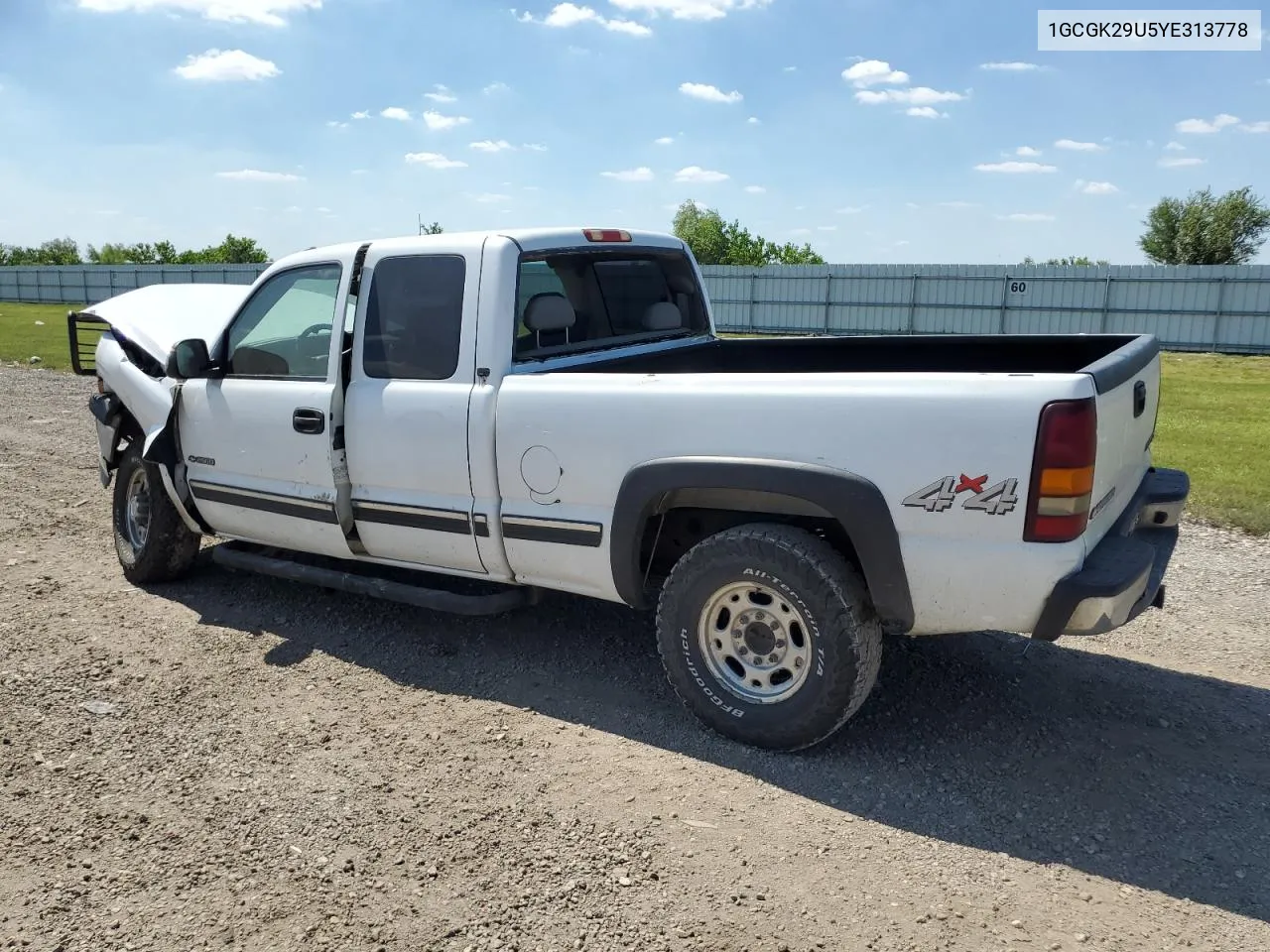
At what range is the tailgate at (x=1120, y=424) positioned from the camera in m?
3.34

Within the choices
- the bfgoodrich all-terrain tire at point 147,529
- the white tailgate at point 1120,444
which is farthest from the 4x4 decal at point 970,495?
the bfgoodrich all-terrain tire at point 147,529

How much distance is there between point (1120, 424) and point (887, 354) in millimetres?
1854

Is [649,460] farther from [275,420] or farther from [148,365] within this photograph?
[148,365]

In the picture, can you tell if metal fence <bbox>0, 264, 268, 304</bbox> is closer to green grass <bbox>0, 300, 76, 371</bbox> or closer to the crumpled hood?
green grass <bbox>0, 300, 76, 371</bbox>

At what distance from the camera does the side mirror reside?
16.9 feet

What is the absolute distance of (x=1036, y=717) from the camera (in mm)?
4129

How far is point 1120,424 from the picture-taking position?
11.8 feet

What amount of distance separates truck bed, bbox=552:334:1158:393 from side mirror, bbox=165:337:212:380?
200 centimetres

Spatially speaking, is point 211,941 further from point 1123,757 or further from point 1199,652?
point 1199,652

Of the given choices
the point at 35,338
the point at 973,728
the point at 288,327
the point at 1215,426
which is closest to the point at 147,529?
the point at 288,327

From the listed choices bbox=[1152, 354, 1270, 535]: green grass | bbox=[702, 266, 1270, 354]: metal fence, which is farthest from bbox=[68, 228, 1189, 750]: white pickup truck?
bbox=[702, 266, 1270, 354]: metal fence

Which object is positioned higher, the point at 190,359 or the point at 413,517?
the point at 190,359

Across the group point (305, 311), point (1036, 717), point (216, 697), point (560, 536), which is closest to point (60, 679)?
point (216, 697)

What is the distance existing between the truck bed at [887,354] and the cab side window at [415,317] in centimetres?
50
